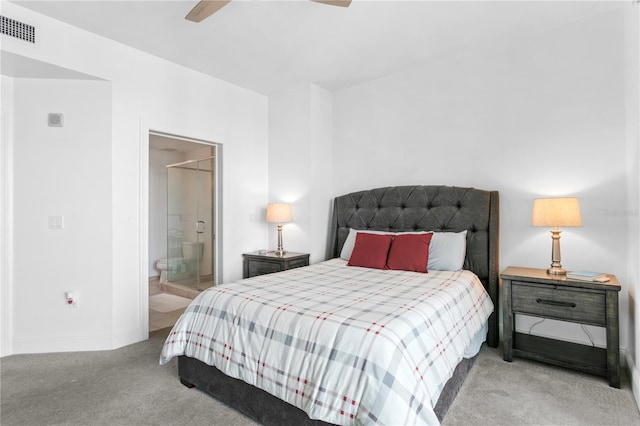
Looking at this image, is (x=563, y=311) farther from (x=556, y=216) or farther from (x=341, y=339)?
(x=341, y=339)

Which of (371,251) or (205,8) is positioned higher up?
(205,8)

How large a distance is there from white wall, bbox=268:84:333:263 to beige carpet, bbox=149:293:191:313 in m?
1.37

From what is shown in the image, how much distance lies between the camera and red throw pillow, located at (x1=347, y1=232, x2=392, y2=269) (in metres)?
3.03

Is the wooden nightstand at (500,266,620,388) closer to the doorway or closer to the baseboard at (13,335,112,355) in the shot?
the doorway

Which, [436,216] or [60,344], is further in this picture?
[436,216]

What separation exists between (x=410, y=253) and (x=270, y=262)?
159 cm

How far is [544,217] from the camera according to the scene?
249cm

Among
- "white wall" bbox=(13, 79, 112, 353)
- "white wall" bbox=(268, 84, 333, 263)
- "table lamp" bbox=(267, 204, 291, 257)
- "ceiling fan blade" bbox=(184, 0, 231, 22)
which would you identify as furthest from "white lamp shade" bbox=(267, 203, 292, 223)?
"ceiling fan blade" bbox=(184, 0, 231, 22)

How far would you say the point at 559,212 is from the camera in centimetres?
244

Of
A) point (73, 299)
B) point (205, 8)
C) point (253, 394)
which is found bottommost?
point (253, 394)

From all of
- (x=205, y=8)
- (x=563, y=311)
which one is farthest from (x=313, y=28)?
(x=563, y=311)

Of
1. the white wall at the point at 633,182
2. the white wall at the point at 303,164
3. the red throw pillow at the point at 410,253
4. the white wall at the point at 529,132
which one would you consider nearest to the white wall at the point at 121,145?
the white wall at the point at 303,164

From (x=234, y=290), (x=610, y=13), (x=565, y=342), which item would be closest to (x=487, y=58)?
(x=610, y=13)

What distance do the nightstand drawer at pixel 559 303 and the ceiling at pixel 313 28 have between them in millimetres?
2088
